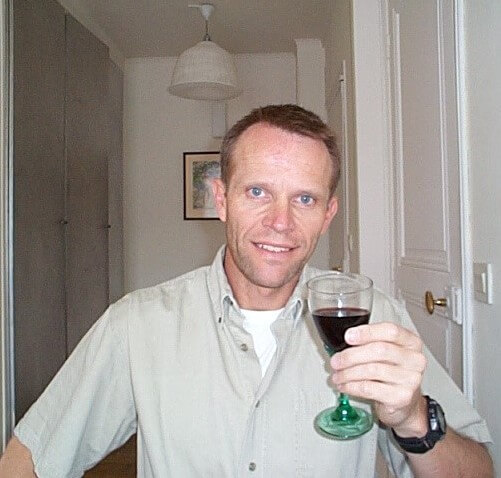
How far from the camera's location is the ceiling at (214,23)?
150 inches

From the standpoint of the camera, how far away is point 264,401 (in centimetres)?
111

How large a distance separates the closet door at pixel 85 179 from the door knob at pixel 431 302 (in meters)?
2.07

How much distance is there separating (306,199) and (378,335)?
0.46 meters

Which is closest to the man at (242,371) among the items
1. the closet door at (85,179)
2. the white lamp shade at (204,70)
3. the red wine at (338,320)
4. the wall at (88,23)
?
the red wine at (338,320)

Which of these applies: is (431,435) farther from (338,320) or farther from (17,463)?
(17,463)

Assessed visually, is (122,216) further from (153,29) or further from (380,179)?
(380,179)

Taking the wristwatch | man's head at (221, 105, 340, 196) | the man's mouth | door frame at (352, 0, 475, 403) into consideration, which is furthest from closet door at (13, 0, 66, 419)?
the wristwatch

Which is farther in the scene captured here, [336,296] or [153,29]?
[153,29]

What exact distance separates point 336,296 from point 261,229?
330 mm

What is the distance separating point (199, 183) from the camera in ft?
16.2

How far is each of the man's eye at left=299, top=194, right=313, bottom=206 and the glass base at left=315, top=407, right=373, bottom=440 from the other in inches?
16.6

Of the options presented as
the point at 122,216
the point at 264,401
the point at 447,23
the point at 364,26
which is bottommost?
the point at 264,401

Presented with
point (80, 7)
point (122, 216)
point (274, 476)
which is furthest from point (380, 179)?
point (122, 216)

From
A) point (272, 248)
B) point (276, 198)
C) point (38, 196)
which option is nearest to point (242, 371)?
point (272, 248)
